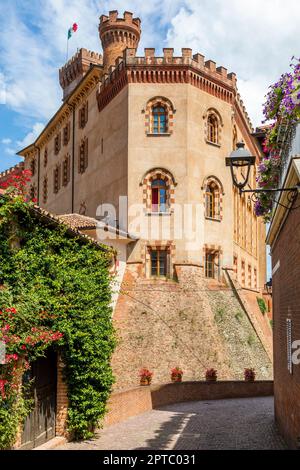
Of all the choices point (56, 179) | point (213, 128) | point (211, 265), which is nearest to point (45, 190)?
point (56, 179)

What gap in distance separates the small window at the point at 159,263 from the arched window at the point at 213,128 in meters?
7.08

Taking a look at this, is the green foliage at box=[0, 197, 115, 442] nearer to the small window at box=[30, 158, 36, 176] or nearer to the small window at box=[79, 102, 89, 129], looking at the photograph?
the small window at box=[79, 102, 89, 129]

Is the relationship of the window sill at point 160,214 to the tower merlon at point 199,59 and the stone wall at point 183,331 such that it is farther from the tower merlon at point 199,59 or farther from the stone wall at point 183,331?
the tower merlon at point 199,59

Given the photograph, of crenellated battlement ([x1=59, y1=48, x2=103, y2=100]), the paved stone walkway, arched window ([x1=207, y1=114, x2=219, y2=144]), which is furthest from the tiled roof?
crenellated battlement ([x1=59, y1=48, x2=103, y2=100])

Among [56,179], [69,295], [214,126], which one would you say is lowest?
[69,295]

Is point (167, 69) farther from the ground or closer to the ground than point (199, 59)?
closer to the ground

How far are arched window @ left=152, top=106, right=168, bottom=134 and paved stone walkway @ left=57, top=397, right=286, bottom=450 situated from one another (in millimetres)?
14690

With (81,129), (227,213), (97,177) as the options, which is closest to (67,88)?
(81,129)

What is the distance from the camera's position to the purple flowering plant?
8.66 m

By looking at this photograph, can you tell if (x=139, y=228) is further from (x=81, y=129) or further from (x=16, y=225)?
(x=16, y=225)

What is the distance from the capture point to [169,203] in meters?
28.6

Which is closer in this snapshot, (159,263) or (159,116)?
(159,263)

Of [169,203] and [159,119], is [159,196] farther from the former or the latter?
[159,119]

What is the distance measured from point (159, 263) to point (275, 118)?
58.9 feet
